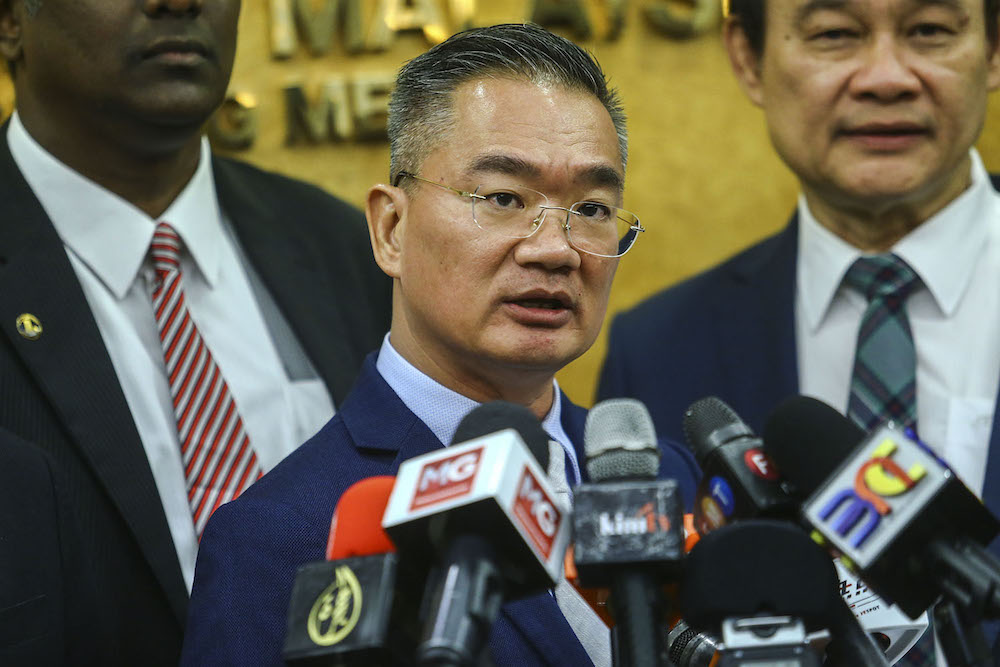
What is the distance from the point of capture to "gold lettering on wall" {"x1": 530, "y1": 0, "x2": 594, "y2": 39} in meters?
3.84

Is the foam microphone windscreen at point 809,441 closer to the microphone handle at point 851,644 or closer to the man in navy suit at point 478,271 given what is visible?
the microphone handle at point 851,644

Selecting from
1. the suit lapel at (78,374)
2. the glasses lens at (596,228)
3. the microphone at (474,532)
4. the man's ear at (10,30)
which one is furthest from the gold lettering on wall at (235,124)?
the microphone at (474,532)

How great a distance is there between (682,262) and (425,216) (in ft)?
7.19

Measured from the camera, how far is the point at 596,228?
6.72 feet

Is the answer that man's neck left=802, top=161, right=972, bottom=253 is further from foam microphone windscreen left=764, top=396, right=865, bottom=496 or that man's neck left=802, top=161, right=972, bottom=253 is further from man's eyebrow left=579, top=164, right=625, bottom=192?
foam microphone windscreen left=764, top=396, right=865, bottom=496

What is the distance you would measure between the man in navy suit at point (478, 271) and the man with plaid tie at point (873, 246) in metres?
0.80

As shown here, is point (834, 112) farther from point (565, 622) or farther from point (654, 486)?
point (654, 486)

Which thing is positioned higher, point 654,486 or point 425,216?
point 425,216

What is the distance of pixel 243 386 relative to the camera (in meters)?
2.70

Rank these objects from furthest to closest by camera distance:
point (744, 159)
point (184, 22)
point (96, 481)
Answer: point (744, 159), point (184, 22), point (96, 481)

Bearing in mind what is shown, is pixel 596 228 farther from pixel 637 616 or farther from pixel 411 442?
pixel 637 616

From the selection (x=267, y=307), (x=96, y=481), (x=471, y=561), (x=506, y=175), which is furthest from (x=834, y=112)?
(x=471, y=561)

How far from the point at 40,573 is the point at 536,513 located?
3.36 feet

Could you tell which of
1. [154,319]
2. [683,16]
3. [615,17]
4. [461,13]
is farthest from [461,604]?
[683,16]
